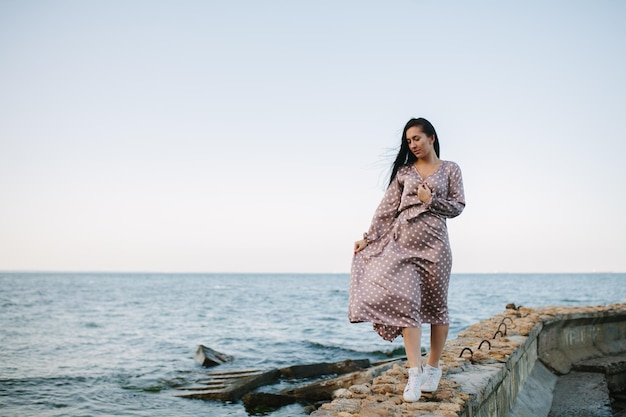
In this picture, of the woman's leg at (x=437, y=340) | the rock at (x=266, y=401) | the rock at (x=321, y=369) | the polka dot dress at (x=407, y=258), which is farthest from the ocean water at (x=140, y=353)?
the polka dot dress at (x=407, y=258)

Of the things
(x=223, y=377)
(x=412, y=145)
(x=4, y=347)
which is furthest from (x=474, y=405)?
(x=4, y=347)

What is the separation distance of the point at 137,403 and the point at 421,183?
739 cm

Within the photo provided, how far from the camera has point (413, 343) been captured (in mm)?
3275

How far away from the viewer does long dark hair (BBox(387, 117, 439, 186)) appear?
3.48m

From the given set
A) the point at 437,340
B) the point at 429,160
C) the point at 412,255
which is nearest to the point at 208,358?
the point at 437,340

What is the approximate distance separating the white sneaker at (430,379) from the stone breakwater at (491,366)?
46mm

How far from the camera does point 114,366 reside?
12.6 metres

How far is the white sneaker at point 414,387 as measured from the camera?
10.8ft

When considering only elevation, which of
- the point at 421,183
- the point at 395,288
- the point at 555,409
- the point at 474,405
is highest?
the point at 421,183

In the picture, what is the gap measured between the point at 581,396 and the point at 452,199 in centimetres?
349

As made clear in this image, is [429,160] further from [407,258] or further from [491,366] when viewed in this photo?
[491,366]

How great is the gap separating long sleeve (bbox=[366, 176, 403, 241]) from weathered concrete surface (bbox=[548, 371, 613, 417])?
9.88 feet

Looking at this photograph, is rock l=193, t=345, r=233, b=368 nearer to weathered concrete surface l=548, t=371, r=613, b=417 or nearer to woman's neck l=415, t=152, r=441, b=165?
weathered concrete surface l=548, t=371, r=613, b=417

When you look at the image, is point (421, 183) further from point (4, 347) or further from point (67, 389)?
point (4, 347)
